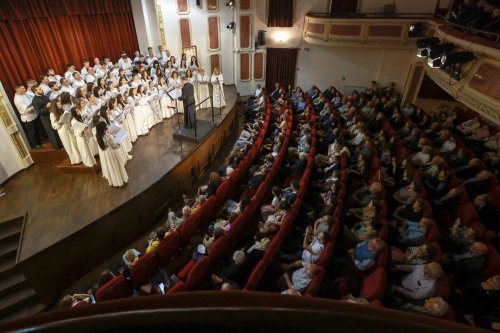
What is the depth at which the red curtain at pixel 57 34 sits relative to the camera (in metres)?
5.44

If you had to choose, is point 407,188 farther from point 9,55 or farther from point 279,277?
point 9,55

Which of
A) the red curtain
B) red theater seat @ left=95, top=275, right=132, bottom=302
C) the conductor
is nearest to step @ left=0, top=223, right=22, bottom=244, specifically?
red theater seat @ left=95, top=275, right=132, bottom=302

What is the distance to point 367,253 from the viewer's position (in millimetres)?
2992

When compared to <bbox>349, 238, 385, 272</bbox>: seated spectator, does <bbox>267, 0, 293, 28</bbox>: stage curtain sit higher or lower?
higher

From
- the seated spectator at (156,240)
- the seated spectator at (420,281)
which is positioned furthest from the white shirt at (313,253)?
the seated spectator at (156,240)

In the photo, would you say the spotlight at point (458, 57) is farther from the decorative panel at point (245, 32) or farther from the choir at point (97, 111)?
the decorative panel at point (245, 32)

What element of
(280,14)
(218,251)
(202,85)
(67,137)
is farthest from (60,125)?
(280,14)

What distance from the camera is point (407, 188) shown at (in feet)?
13.2

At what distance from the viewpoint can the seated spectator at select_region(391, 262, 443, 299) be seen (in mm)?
2637

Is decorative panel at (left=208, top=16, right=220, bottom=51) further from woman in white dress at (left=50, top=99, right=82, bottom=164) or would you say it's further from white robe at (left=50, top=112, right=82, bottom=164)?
white robe at (left=50, top=112, right=82, bottom=164)

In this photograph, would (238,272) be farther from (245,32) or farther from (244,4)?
(244,4)

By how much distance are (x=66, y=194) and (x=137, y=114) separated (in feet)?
7.23

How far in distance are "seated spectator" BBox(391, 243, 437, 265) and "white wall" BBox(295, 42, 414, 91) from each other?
7.13 meters

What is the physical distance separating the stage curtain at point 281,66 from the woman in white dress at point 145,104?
204 inches
